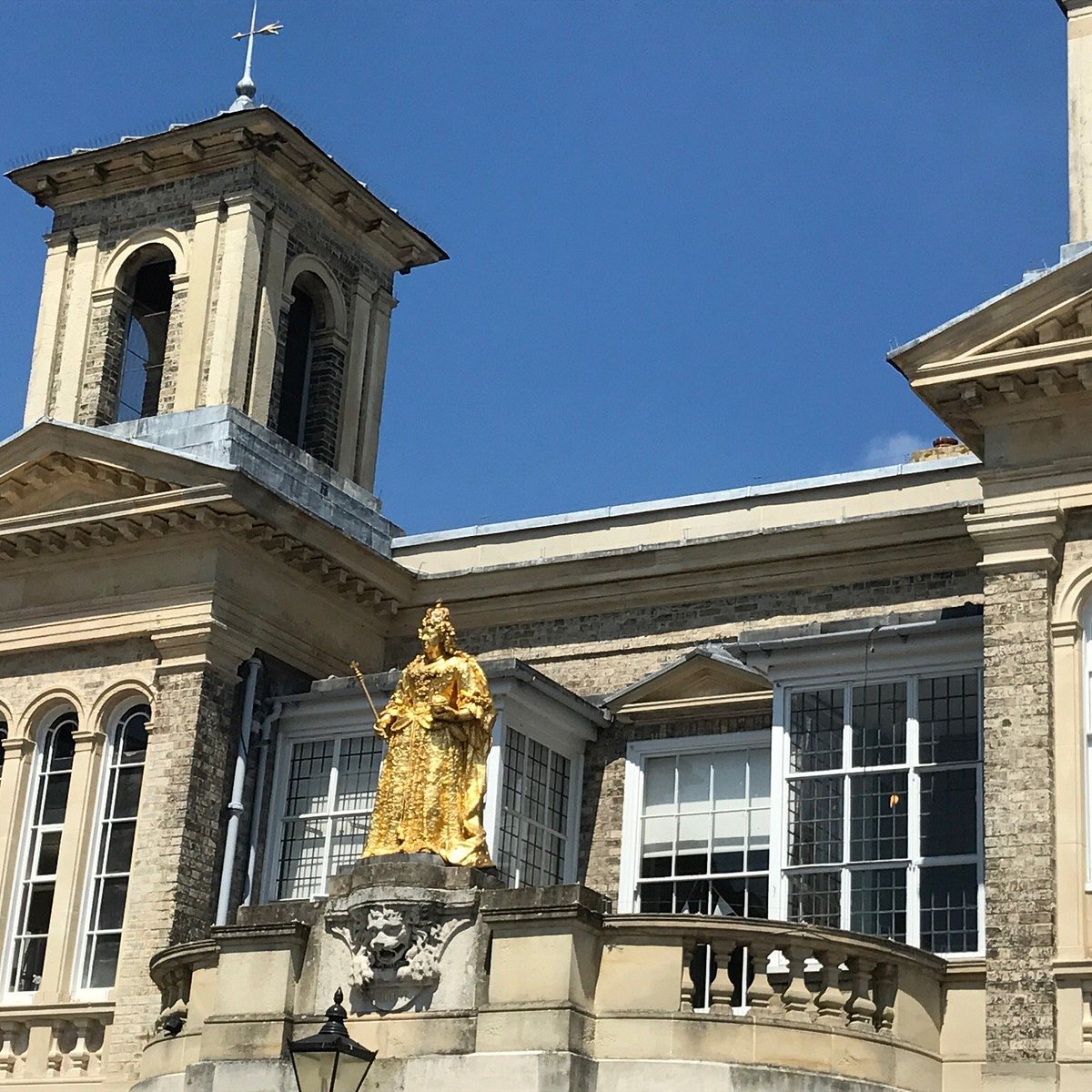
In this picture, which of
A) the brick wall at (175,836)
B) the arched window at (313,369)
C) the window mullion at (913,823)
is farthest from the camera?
the arched window at (313,369)

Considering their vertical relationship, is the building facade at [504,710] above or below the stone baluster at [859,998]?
above

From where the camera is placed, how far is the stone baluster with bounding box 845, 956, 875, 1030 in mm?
18578

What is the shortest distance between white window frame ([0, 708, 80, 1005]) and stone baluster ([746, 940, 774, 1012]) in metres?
10.9

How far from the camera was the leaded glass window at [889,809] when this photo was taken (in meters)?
21.6

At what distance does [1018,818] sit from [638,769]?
6210 mm

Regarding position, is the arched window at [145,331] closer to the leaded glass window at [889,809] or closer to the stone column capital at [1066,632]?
the leaded glass window at [889,809]

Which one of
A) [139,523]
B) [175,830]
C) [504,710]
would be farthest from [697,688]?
[139,523]

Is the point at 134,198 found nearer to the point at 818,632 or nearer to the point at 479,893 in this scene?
the point at 818,632

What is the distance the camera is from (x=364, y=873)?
19172 millimetres

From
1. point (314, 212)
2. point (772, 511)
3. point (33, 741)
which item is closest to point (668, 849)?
point (772, 511)

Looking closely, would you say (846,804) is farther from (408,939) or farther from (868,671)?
(408,939)

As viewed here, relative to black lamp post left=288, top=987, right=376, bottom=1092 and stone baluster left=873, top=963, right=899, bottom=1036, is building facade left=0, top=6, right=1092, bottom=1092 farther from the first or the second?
black lamp post left=288, top=987, right=376, bottom=1092

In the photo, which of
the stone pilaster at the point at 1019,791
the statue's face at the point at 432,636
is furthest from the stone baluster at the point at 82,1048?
the stone pilaster at the point at 1019,791

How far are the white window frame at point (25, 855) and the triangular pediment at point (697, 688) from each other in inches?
274
